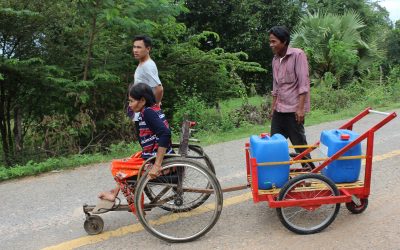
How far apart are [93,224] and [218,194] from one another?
1.19m

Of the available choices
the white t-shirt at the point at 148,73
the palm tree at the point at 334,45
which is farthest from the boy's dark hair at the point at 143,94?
the palm tree at the point at 334,45

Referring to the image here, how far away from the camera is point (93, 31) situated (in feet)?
25.8

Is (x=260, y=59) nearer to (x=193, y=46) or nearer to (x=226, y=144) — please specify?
(x=193, y=46)

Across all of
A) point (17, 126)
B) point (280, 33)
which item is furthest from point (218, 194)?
point (17, 126)

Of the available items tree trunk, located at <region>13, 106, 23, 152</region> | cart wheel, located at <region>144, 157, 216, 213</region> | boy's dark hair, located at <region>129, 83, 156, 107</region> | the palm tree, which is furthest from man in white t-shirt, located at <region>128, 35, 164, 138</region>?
the palm tree

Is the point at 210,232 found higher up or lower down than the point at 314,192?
lower down

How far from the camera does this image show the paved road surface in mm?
3561

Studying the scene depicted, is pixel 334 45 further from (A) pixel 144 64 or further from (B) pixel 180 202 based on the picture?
(B) pixel 180 202

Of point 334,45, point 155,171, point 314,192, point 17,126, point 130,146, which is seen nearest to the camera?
point 155,171

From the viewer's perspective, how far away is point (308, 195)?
12.2 feet

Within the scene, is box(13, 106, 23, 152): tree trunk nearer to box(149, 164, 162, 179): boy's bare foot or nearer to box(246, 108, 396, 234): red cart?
box(149, 164, 162, 179): boy's bare foot

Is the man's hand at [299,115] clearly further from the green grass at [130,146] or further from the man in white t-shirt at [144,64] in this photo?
the green grass at [130,146]

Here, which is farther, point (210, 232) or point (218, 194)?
point (210, 232)

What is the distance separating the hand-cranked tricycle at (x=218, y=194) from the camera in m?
3.58
